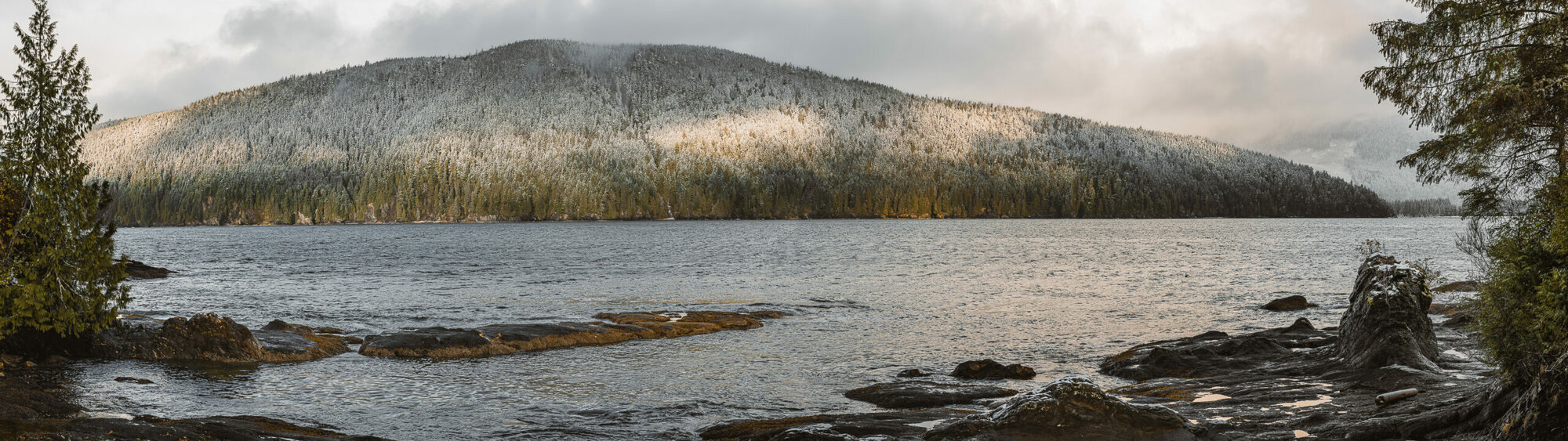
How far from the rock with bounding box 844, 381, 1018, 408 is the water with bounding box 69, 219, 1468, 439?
550 millimetres

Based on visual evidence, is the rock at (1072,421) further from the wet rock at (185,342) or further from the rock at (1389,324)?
the wet rock at (185,342)

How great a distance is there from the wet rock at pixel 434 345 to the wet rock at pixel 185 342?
3021 millimetres

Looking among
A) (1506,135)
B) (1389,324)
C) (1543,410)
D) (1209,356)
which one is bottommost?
(1209,356)

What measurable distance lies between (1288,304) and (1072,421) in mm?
31047

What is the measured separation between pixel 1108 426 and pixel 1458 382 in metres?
6.26

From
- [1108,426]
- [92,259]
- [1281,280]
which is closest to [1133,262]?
[1281,280]

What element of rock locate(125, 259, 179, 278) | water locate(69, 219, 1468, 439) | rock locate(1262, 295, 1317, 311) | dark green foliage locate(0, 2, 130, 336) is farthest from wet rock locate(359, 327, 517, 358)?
rock locate(125, 259, 179, 278)

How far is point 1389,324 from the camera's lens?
16969 millimetres

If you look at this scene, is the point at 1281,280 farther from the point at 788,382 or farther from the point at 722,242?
the point at 722,242

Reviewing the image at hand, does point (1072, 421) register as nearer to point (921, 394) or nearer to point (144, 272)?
point (921, 394)

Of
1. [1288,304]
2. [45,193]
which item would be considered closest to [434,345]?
[45,193]

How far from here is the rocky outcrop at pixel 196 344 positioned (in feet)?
73.4

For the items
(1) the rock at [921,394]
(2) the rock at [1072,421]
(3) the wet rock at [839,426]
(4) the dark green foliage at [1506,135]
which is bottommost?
(1) the rock at [921,394]

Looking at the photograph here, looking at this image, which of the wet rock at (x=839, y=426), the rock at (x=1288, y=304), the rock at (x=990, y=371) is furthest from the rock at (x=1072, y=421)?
the rock at (x=1288, y=304)
